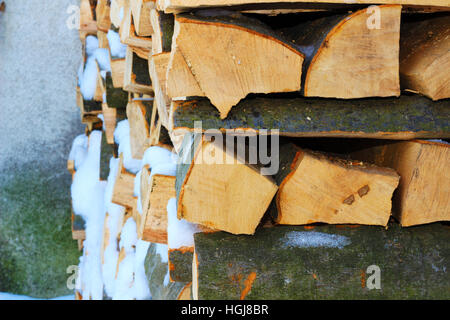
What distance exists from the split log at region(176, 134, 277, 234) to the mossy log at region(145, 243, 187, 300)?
41 cm

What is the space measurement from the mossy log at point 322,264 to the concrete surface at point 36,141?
217 cm

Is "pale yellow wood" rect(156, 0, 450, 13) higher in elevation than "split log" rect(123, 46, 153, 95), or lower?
Answer: higher

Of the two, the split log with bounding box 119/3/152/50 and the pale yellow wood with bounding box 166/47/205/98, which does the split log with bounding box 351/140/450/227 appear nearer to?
the pale yellow wood with bounding box 166/47/205/98

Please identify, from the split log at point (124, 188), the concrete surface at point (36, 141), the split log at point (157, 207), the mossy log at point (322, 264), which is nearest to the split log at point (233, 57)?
the mossy log at point (322, 264)

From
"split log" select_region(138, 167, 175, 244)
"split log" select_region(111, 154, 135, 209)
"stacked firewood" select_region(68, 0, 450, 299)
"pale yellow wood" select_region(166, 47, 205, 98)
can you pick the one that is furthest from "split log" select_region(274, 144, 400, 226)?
"split log" select_region(111, 154, 135, 209)

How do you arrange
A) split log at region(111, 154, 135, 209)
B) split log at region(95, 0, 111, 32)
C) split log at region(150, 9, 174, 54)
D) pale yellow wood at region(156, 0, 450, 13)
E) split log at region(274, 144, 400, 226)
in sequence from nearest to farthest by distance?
pale yellow wood at region(156, 0, 450, 13) → split log at region(274, 144, 400, 226) → split log at region(150, 9, 174, 54) → split log at region(111, 154, 135, 209) → split log at region(95, 0, 111, 32)

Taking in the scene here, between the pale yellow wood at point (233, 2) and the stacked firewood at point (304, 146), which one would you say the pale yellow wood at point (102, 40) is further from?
the pale yellow wood at point (233, 2)

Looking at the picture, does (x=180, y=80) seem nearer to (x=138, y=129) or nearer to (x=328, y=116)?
(x=328, y=116)

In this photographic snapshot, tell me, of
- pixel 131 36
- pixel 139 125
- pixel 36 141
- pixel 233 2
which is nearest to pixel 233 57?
pixel 233 2

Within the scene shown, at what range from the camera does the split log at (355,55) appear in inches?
30.6

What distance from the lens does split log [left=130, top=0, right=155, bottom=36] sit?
1.20m

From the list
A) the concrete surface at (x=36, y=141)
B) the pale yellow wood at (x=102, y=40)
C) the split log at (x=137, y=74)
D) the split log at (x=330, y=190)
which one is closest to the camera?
the split log at (x=330, y=190)

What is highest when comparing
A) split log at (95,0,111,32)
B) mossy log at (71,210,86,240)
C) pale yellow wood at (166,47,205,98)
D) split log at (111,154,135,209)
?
split log at (95,0,111,32)

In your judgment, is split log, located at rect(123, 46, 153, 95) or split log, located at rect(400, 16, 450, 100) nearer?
split log, located at rect(400, 16, 450, 100)
